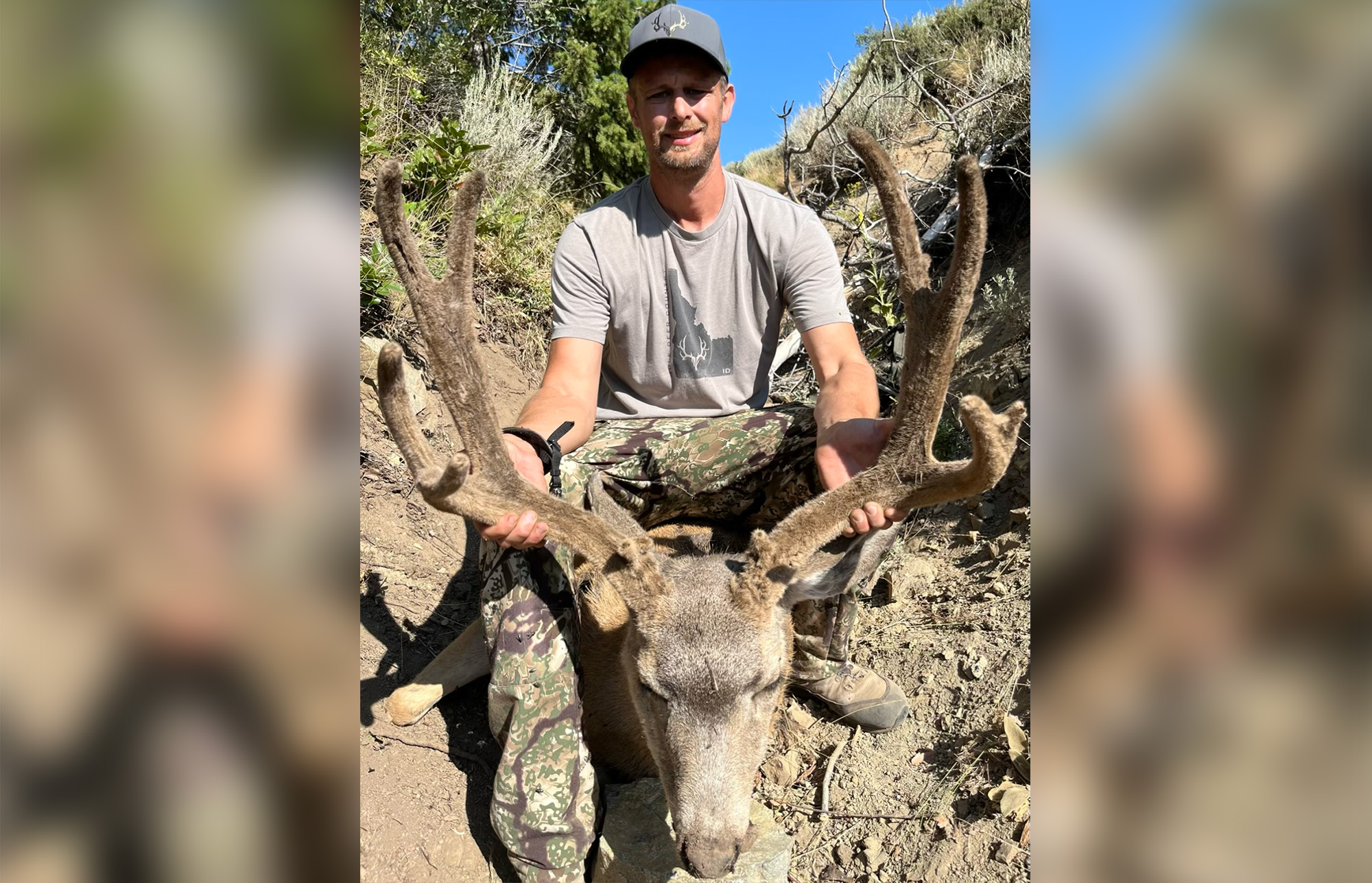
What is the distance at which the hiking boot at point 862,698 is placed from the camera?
455 centimetres

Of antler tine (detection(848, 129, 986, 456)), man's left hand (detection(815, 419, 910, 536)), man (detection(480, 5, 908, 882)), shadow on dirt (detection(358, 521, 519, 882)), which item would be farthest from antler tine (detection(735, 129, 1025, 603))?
shadow on dirt (detection(358, 521, 519, 882))

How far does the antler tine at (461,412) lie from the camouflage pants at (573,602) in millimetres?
435

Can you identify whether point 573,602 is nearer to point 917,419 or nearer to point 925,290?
point 917,419

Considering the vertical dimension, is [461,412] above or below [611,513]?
above

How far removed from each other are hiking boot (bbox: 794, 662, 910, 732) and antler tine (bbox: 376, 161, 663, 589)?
1591mm

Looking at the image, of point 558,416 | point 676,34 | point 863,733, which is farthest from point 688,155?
point 863,733

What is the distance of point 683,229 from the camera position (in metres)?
5.08

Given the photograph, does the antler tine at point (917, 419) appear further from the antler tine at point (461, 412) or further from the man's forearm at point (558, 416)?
the man's forearm at point (558, 416)

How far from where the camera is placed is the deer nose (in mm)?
3020

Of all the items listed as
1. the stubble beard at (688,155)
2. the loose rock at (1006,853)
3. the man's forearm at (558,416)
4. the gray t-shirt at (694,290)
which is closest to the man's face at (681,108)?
the stubble beard at (688,155)

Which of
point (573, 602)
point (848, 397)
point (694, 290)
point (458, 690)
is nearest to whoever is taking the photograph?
point (573, 602)

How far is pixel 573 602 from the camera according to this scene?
12.8 ft

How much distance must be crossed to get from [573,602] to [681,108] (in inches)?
111
